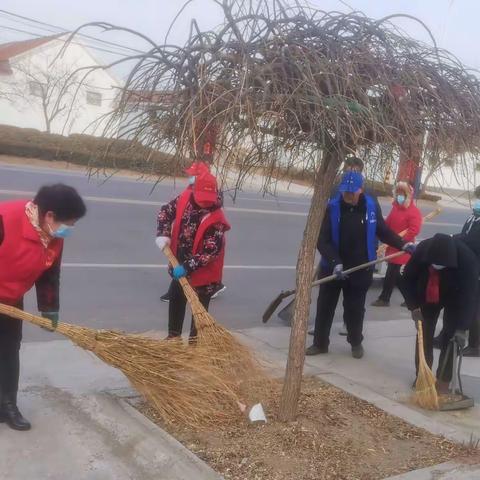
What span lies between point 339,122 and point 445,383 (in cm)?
285

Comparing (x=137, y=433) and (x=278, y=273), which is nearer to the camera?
(x=137, y=433)

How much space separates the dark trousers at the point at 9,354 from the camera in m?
3.99

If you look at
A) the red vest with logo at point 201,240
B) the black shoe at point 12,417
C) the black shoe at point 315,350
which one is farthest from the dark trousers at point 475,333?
the black shoe at point 12,417

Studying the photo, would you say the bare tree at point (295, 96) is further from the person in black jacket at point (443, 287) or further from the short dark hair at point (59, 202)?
the person in black jacket at point (443, 287)

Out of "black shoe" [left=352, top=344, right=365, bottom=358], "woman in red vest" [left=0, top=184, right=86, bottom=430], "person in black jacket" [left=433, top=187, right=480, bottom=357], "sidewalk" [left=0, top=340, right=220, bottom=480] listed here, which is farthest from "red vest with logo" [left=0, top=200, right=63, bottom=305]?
"person in black jacket" [left=433, top=187, right=480, bottom=357]

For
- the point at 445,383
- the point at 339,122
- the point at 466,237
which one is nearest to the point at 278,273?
the point at 466,237

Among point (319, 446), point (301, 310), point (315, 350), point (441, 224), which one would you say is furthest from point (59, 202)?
point (441, 224)

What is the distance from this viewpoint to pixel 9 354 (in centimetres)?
403

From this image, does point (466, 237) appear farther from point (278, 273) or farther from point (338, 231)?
point (278, 273)

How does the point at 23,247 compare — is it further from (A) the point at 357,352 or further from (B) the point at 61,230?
(A) the point at 357,352

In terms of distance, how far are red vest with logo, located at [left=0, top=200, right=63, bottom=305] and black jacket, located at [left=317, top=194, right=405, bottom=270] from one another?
9.20ft

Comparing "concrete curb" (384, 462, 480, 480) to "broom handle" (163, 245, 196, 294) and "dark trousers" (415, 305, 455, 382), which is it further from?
"broom handle" (163, 245, 196, 294)

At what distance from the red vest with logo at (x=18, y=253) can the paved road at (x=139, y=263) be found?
1824mm

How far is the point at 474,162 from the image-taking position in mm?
3902
